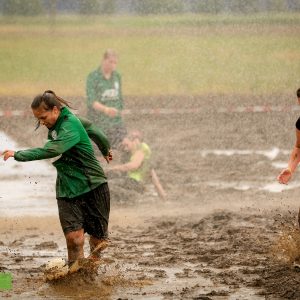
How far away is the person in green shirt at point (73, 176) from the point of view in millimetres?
8766

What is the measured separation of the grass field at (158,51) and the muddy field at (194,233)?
489 inches

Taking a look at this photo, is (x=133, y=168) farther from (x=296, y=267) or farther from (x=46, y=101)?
(x=46, y=101)

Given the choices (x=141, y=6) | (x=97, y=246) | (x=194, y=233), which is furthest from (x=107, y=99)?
(x=141, y=6)

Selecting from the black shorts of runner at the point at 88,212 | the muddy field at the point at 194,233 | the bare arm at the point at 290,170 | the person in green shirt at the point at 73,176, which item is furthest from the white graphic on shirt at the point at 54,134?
the bare arm at the point at 290,170

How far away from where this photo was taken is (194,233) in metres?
11.7

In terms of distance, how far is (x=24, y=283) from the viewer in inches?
362

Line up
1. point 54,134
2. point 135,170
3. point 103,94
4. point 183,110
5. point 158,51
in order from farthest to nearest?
point 158,51 < point 183,110 < point 103,94 < point 135,170 < point 54,134

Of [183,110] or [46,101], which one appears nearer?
[46,101]

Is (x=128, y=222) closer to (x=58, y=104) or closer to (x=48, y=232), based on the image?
(x=48, y=232)

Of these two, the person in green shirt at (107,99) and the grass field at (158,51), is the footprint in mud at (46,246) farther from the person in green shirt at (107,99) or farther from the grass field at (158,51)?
the grass field at (158,51)

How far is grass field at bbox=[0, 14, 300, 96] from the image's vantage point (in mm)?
34031

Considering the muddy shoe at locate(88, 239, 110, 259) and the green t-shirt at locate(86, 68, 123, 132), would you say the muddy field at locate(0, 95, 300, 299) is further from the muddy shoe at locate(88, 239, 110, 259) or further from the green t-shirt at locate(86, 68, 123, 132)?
the green t-shirt at locate(86, 68, 123, 132)

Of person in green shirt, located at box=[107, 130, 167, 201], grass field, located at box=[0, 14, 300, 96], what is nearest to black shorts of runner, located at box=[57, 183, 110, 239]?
person in green shirt, located at box=[107, 130, 167, 201]

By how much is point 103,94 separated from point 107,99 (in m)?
0.12
